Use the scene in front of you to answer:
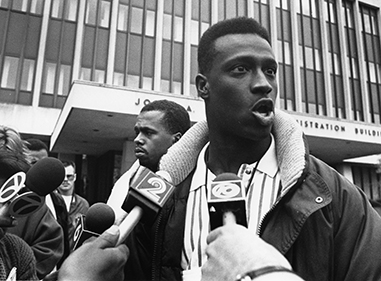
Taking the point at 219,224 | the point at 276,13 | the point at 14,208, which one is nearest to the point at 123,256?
the point at 219,224

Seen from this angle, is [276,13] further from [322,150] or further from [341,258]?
[341,258]

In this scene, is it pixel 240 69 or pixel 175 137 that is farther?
pixel 175 137

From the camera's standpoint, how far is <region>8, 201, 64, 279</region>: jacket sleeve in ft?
9.39

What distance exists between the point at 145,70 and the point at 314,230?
20.3 meters

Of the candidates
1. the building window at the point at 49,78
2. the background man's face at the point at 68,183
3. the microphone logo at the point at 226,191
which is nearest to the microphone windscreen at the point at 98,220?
the microphone logo at the point at 226,191

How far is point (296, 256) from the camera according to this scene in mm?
1382

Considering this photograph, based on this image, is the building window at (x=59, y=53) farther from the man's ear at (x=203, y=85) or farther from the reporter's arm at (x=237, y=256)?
the reporter's arm at (x=237, y=256)

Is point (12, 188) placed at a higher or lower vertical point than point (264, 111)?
lower

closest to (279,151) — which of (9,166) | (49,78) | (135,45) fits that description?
(9,166)

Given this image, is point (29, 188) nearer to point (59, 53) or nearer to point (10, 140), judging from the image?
point (10, 140)

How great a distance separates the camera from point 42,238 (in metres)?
2.99

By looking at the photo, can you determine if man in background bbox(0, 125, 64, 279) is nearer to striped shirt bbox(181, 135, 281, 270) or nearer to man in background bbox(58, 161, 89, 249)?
striped shirt bbox(181, 135, 281, 270)

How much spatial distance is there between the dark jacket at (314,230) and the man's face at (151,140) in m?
1.86

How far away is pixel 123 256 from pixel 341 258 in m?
0.85
